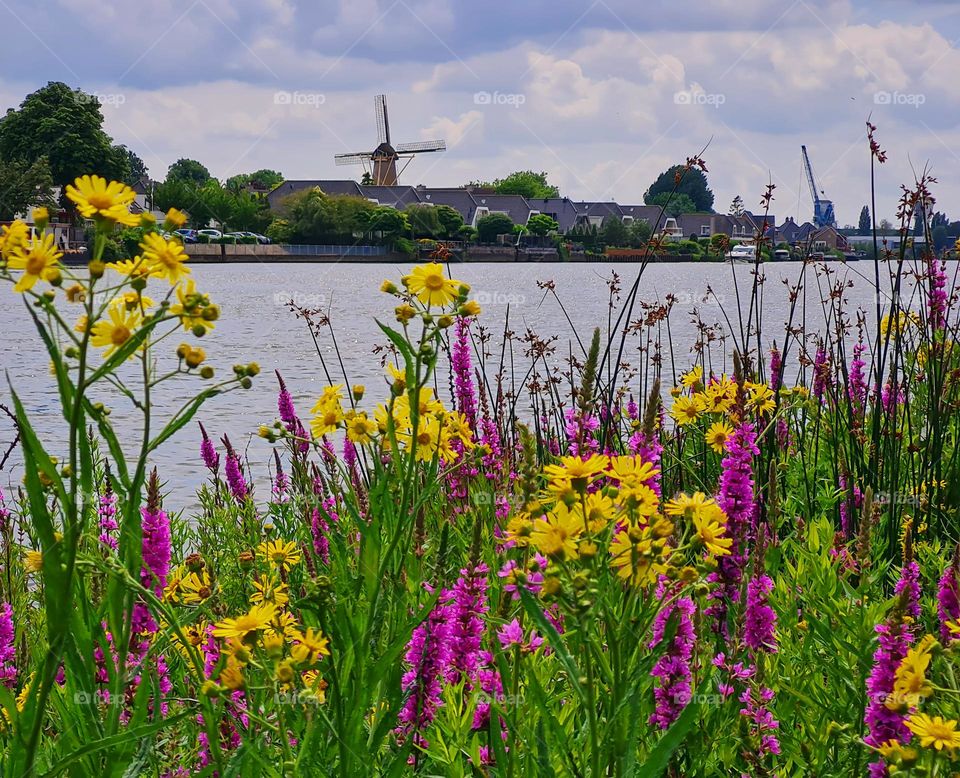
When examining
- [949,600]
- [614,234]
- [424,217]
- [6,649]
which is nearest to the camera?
[949,600]

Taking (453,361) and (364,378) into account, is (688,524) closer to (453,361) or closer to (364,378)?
(453,361)

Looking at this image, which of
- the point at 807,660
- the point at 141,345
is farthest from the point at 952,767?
the point at 141,345

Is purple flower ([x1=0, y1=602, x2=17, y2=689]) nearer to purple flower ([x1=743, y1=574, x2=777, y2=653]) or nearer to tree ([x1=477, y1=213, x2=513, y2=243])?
purple flower ([x1=743, y1=574, x2=777, y2=653])

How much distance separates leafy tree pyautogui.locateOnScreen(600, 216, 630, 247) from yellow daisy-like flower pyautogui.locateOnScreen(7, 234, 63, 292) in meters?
72.5

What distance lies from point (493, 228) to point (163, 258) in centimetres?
8768

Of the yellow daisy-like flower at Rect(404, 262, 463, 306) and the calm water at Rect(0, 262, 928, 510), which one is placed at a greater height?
the yellow daisy-like flower at Rect(404, 262, 463, 306)

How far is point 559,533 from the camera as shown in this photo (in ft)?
5.15

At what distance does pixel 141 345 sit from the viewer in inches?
55.0

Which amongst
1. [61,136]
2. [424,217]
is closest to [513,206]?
[424,217]

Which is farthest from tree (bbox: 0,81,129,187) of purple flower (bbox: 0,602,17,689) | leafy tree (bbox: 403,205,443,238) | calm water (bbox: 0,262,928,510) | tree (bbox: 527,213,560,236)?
purple flower (bbox: 0,602,17,689)

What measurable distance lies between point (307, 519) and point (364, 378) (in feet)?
34.0

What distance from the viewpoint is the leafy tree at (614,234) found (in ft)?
240

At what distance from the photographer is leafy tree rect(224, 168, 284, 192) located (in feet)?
367

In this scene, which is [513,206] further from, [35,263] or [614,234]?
[35,263]
